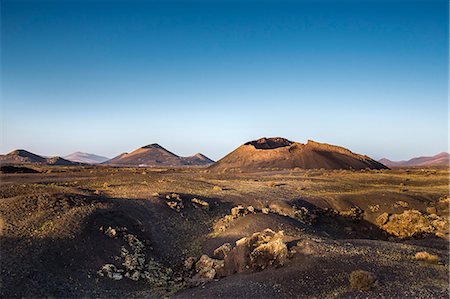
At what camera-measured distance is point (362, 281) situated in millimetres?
11414

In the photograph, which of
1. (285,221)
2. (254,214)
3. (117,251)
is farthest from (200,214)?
(117,251)

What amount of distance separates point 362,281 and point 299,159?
84164 mm

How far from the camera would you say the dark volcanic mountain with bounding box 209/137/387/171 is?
91438 millimetres

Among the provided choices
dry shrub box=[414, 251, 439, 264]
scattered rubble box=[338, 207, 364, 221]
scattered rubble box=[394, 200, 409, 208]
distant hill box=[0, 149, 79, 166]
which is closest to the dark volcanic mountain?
scattered rubble box=[394, 200, 409, 208]

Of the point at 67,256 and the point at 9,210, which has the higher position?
the point at 9,210

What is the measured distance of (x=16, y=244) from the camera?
46.7 feet

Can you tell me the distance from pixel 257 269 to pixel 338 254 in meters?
3.51

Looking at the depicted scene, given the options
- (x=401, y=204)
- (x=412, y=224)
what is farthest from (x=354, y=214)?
(x=401, y=204)

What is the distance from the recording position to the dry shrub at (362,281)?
447 inches

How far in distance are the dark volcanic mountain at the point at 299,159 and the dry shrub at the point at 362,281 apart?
250 feet

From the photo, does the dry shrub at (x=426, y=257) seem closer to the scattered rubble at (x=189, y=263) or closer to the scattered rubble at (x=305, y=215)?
the scattered rubble at (x=189, y=263)

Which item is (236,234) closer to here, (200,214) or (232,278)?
(200,214)

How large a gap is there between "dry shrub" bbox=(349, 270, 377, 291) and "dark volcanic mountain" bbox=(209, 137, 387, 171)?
250ft

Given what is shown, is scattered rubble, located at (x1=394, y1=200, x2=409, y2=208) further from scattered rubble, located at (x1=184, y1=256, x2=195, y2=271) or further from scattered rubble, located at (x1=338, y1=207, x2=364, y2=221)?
scattered rubble, located at (x1=184, y1=256, x2=195, y2=271)
